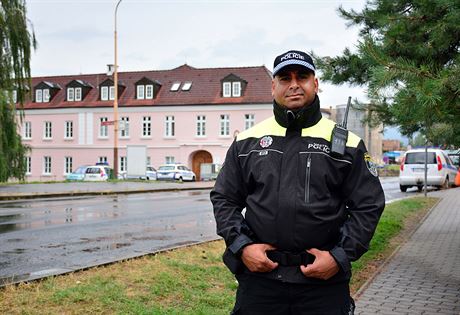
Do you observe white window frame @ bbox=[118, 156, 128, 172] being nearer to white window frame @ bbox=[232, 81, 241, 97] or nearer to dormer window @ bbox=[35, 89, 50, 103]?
dormer window @ bbox=[35, 89, 50, 103]

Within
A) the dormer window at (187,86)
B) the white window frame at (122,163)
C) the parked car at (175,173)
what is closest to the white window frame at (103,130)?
the white window frame at (122,163)

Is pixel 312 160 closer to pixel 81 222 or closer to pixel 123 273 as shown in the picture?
pixel 123 273

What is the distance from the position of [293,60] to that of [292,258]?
1018 millimetres

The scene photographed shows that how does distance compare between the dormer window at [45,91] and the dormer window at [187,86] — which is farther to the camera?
the dormer window at [45,91]

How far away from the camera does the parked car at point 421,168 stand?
86.9 feet

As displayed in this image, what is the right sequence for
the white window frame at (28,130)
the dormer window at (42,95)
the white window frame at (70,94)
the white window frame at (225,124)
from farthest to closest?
the white window frame at (28,130) < the dormer window at (42,95) < the white window frame at (70,94) < the white window frame at (225,124)

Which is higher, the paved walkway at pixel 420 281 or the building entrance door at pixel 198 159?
the building entrance door at pixel 198 159

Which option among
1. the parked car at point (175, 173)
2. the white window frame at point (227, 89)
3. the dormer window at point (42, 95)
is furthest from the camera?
the dormer window at point (42, 95)

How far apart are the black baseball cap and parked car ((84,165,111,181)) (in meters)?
38.8

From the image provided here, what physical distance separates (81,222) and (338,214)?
36.5 ft

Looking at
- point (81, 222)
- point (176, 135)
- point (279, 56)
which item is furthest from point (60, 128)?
point (279, 56)

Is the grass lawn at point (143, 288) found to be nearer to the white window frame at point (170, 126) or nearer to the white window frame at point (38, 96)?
the white window frame at point (170, 126)

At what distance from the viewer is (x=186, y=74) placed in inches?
2227

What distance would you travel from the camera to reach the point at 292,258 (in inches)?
112
